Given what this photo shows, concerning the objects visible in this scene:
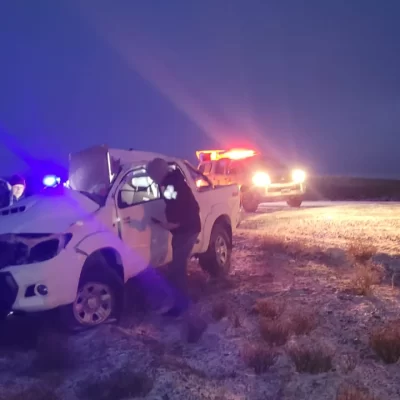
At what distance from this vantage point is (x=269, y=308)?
6.82 metres

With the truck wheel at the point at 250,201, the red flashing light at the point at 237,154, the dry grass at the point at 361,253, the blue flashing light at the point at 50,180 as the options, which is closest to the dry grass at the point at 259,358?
the blue flashing light at the point at 50,180

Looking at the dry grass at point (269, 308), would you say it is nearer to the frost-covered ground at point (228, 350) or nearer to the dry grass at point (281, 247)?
the frost-covered ground at point (228, 350)

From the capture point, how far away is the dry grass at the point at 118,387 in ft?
15.5

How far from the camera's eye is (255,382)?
16.3ft

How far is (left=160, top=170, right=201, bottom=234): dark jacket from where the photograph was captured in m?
7.20

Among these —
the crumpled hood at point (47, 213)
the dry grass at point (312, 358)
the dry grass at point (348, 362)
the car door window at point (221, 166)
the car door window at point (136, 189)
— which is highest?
the car door window at point (221, 166)

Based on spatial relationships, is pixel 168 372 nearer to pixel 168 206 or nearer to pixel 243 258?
pixel 168 206

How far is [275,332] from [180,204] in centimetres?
209

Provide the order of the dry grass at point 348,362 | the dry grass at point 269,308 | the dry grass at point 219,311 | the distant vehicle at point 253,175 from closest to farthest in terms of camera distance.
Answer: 1. the dry grass at point 348,362
2. the dry grass at point 269,308
3. the dry grass at point 219,311
4. the distant vehicle at point 253,175

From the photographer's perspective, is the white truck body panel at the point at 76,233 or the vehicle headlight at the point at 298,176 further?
the vehicle headlight at the point at 298,176

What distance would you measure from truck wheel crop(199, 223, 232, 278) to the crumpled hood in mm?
2576

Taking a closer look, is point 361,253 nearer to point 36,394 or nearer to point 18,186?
point 18,186

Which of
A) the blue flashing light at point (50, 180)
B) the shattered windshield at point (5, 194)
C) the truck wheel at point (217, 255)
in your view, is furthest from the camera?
the shattered windshield at point (5, 194)

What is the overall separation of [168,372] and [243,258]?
5.36m
